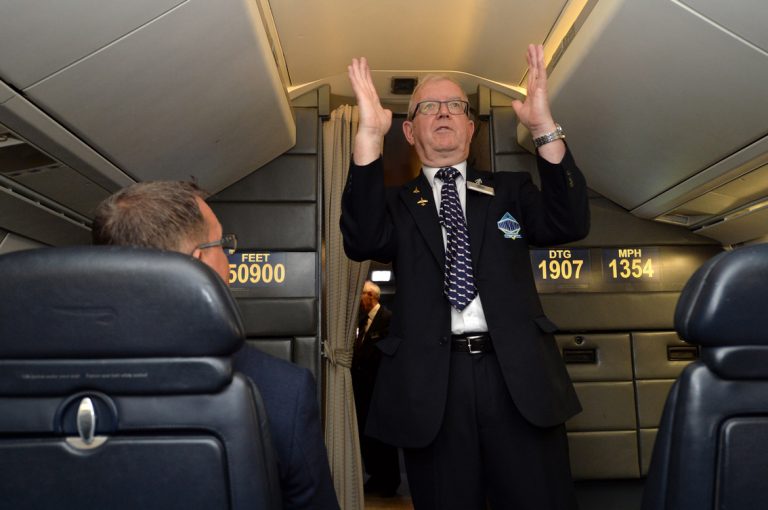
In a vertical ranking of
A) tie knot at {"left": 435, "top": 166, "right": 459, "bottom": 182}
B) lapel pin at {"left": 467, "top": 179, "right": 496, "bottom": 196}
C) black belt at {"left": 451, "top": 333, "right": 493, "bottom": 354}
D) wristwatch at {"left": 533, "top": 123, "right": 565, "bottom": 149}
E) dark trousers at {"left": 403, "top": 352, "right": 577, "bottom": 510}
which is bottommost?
dark trousers at {"left": 403, "top": 352, "right": 577, "bottom": 510}

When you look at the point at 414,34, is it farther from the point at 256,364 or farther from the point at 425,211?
the point at 256,364

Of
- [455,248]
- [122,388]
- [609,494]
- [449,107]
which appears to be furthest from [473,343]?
[609,494]

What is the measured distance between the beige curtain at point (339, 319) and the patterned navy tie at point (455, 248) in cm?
163

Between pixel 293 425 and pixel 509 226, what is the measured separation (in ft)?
3.90

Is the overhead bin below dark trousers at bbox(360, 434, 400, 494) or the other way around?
the other way around

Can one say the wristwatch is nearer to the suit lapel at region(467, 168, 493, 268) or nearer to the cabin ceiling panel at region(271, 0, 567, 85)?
the suit lapel at region(467, 168, 493, 268)

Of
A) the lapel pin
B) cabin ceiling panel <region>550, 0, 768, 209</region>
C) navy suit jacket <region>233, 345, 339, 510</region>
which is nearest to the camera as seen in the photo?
navy suit jacket <region>233, 345, 339, 510</region>

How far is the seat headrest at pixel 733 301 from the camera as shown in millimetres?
941

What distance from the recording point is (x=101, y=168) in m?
2.59

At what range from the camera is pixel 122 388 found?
3.05 feet

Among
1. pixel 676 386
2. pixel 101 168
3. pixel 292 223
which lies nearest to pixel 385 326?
pixel 292 223

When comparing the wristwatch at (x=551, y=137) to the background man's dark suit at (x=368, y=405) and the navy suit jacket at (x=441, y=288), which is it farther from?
the background man's dark suit at (x=368, y=405)

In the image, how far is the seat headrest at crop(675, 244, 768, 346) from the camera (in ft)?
3.09

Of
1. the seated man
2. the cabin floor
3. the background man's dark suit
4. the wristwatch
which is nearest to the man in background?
the background man's dark suit
